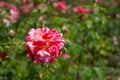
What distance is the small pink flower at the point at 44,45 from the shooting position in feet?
7.14

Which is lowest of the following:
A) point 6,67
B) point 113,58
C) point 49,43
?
point 113,58

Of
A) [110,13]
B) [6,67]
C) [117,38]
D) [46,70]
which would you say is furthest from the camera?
[110,13]

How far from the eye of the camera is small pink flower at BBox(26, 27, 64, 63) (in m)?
2.18

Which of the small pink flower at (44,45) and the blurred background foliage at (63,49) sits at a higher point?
the small pink flower at (44,45)

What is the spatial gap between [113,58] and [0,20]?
2.32 meters

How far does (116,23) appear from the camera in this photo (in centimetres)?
689

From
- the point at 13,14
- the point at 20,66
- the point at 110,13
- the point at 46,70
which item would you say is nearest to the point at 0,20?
the point at 13,14

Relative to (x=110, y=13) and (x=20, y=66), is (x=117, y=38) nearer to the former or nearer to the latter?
(x=110, y=13)

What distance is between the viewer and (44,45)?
86.7 inches

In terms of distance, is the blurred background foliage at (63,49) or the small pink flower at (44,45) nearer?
the small pink flower at (44,45)

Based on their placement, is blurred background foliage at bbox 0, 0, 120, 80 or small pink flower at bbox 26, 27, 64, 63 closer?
small pink flower at bbox 26, 27, 64, 63

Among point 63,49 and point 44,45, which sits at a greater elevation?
point 44,45

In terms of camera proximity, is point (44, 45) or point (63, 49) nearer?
point (44, 45)

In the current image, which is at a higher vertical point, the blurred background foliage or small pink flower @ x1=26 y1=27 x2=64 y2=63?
small pink flower @ x1=26 y1=27 x2=64 y2=63
